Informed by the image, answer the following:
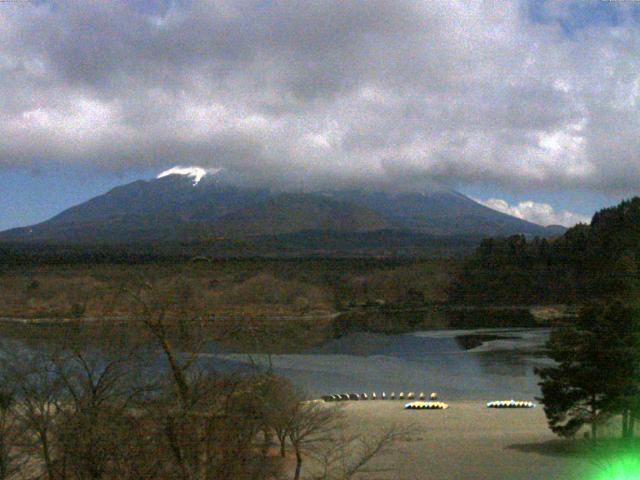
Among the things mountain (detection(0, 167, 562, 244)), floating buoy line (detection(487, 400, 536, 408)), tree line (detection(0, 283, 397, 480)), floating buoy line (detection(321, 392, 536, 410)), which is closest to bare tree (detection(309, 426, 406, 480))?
tree line (detection(0, 283, 397, 480))

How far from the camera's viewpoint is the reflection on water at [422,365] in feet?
69.1

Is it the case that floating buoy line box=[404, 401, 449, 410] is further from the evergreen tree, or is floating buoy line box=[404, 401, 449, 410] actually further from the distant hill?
the distant hill

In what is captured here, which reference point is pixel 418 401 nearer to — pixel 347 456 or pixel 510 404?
pixel 510 404

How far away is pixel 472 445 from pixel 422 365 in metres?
13.5

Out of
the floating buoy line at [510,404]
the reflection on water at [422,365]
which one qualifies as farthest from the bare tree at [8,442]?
the floating buoy line at [510,404]

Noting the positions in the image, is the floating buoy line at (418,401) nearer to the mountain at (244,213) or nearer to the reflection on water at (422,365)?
the reflection on water at (422,365)

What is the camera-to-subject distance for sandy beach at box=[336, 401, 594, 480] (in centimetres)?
1045

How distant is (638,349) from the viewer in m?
11.6

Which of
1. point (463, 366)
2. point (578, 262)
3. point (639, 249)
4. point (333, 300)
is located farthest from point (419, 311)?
point (463, 366)

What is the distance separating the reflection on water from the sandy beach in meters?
2.69

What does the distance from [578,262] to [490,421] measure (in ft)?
98.9

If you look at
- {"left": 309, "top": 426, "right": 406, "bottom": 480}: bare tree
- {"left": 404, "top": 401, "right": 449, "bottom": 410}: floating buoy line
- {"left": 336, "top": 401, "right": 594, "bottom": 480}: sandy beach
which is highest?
{"left": 309, "top": 426, "right": 406, "bottom": 480}: bare tree

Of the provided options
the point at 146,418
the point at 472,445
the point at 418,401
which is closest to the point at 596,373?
the point at 472,445

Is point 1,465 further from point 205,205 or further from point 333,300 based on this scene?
point 205,205
